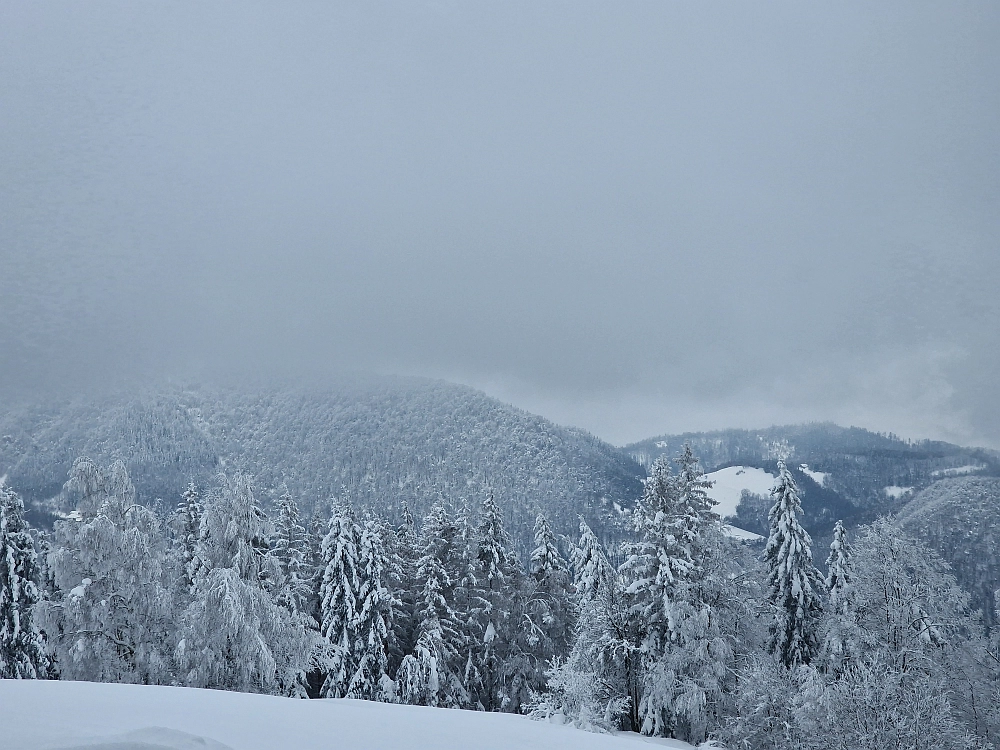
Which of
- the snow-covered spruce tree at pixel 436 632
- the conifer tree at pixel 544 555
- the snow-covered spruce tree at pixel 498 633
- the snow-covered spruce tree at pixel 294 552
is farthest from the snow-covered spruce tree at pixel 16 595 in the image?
the conifer tree at pixel 544 555

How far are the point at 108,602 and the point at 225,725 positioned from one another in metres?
15.6

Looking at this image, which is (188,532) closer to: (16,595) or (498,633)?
(16,595)

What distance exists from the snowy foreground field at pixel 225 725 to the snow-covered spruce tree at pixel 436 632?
2025 cm

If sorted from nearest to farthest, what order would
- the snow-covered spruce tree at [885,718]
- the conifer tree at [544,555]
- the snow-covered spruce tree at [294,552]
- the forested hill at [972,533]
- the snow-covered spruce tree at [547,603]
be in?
the snow-covered spruce tree at [885,718] → the snow-covered spruce tree at [294,552] → the snow-covered spruce tree at [547,603] → the conifer tree at [544,555] → the forested hill at [972,533]

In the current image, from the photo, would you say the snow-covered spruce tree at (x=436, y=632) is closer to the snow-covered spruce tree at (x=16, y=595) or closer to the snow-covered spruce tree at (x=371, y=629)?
the snow-covered spruce tree at (x=371, y=629)

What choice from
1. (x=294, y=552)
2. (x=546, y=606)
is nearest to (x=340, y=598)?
(x=294, y=552)

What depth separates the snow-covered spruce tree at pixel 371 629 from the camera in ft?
89.5

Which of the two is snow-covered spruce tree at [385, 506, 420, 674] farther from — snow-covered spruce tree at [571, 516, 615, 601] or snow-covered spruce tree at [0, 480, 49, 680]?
snow-covered spruce tree at [0, 480, 49, 680]

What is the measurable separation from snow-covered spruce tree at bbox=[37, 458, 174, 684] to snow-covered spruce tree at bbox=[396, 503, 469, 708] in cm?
1073

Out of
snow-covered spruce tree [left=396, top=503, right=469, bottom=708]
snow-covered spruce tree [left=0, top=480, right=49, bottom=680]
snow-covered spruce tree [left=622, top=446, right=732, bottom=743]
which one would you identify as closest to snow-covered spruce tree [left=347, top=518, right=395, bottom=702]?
snow-covered spruce tree [left=396, top=503, right=469, bottom=708]

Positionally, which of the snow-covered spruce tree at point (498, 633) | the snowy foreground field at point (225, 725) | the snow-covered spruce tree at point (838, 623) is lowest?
the snow-covered spruce tree at point (498, 633)

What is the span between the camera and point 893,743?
13156 millimetres

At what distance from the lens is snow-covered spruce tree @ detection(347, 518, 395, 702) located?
27281 millimetres

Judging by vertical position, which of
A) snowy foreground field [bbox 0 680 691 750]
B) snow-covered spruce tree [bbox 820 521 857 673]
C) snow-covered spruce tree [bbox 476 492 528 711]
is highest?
snowy foreground field [bbox 0 680 691 750]
